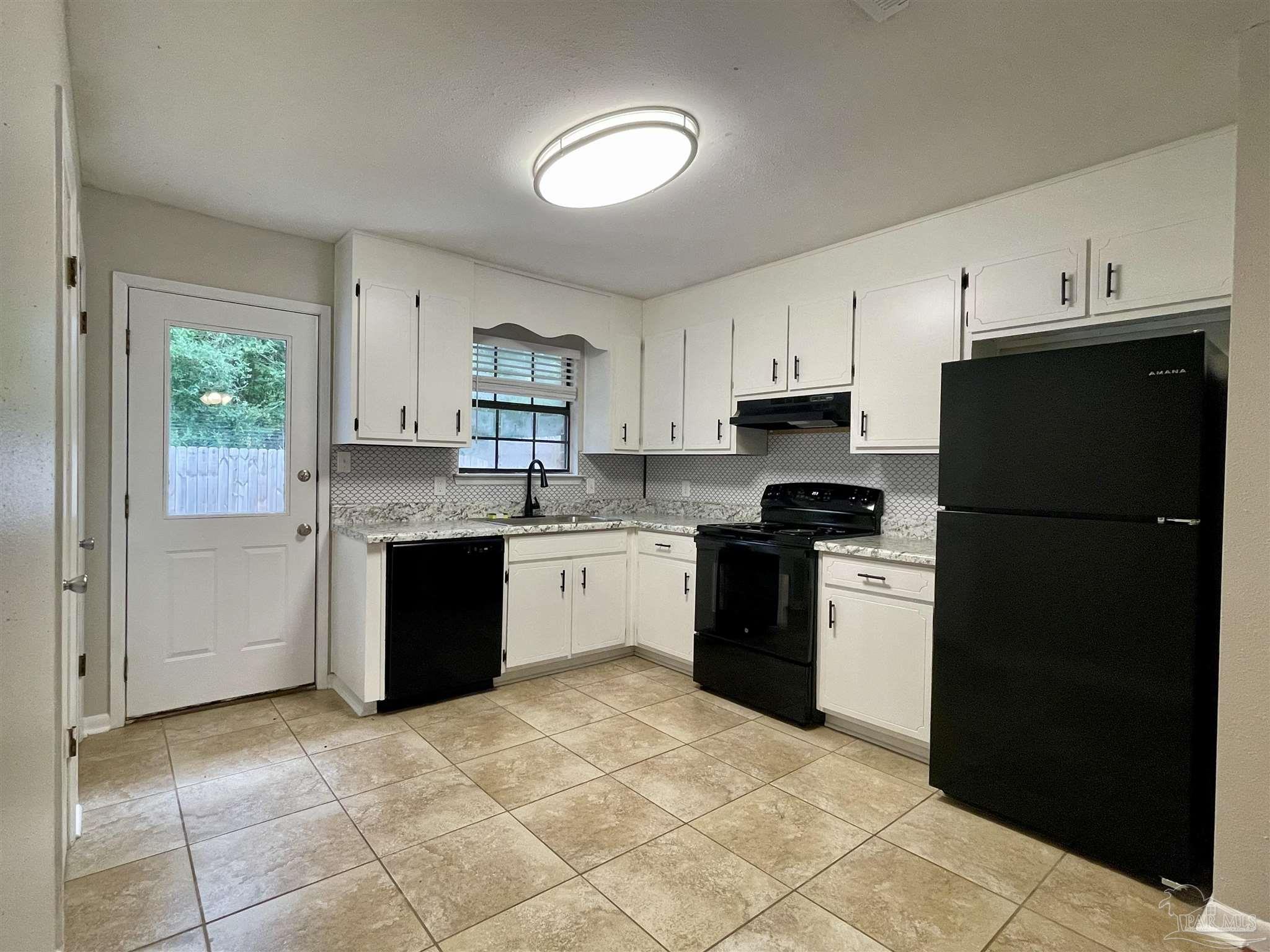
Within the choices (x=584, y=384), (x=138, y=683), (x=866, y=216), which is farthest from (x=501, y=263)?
(x=138, y=683)

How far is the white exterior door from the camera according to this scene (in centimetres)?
306

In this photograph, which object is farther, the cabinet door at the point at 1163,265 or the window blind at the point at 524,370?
the window blind at the point at 524,370

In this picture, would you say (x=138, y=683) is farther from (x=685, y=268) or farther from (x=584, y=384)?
(x=685, y=268)

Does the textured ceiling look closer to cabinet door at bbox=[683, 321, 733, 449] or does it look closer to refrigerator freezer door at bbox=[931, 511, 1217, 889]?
cabinet door at bbox=[683, 321, 733, 449]

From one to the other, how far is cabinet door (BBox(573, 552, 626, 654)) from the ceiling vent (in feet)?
9.50

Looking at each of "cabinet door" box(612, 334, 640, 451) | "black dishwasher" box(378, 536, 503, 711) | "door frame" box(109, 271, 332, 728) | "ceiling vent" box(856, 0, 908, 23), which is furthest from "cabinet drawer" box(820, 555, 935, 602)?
"door frame" box(109, 271, 332, 728)

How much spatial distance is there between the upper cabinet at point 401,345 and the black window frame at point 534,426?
0.49m

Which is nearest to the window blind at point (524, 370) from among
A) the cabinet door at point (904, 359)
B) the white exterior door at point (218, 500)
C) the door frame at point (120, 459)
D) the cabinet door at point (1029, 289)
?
the white exterior door at point (218, 500)

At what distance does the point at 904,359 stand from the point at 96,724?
405 centimetres

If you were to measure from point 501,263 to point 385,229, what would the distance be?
726 mm

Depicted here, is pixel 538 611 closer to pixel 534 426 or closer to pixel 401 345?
pixel 534 426

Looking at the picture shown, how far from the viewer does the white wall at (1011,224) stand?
2266mm

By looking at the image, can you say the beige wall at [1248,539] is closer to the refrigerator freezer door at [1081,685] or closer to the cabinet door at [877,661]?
the refrigerator freezer door at [1081,685]

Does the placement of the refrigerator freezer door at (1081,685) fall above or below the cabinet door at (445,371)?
below
